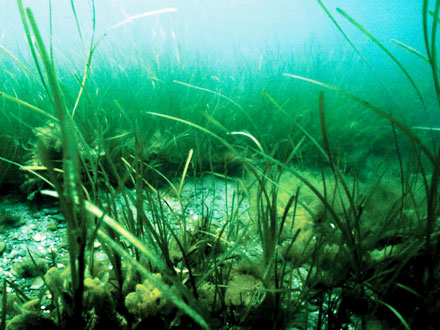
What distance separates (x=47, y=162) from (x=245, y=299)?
1.74 feet

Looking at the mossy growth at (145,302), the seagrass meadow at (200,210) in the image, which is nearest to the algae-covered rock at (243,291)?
the seagrass meadow at (200,210)

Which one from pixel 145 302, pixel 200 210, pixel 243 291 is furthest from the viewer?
pixel 200 210

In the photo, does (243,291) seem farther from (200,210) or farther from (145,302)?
(200,210)

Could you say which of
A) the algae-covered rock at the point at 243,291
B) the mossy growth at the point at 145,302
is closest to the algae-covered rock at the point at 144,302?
the mossy growth at the point at 145,302

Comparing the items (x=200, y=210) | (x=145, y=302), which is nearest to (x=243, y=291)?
(x=145, y=302)

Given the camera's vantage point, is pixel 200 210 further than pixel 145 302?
Yes

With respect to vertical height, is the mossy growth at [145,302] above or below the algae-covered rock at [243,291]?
above

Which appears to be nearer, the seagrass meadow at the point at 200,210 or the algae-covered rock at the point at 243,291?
the seagrass meadow at the point at 200,210

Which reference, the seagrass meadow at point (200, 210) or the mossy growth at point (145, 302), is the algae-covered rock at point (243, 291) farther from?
the mossy growth at point (145, 302)

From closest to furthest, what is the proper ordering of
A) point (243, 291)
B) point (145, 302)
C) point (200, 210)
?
point (145, 302) → point (243, 291) → point (200, 210)

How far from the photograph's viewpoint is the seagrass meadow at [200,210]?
18.6 inches

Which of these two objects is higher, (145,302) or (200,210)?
(145,302)

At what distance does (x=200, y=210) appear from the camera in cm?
128

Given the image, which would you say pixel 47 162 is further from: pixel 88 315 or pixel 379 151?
pixel 379 151
